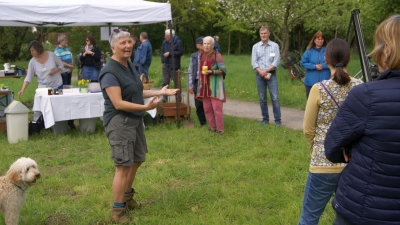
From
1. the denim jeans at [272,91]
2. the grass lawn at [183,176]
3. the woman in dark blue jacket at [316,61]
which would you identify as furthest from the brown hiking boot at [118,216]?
the denim jeans at [272,91]

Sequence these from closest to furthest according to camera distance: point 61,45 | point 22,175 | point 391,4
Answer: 1. point 22,175
2. point 61,45
3. point 391,4

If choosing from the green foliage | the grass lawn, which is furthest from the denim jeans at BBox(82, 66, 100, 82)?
the green foliage

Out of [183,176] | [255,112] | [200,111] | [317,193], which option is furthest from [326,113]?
[255,112]

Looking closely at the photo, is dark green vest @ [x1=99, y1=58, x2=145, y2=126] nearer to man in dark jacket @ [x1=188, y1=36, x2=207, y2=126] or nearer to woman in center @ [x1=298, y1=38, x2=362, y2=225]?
woman in center @ [x1=298, y1=38, x2=362, y2=225]

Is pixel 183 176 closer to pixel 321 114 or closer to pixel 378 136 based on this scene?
pixel 321 114

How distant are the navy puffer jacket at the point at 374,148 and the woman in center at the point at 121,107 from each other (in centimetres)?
211

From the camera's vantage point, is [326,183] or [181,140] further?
[181,140]

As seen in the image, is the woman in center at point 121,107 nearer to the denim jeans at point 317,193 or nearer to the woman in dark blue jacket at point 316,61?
the denim jeans at point 317,193

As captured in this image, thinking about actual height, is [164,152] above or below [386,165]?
below

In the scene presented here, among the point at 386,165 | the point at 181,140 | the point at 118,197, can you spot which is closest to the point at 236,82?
the point at 181,140

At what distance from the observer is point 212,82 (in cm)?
806

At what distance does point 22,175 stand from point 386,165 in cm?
304

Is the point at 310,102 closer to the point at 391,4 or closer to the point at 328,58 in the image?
the point at 328,58

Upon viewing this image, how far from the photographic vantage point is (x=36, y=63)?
8.79 m
